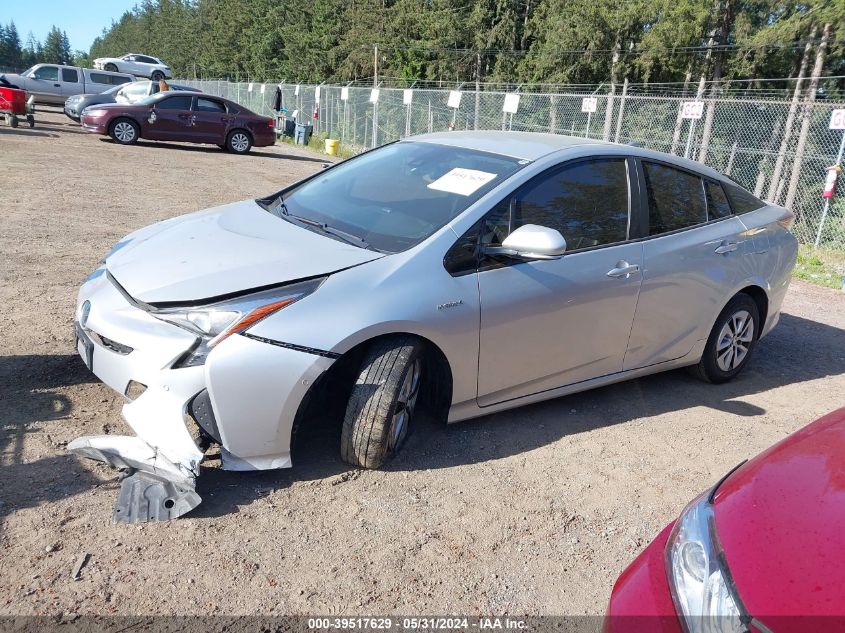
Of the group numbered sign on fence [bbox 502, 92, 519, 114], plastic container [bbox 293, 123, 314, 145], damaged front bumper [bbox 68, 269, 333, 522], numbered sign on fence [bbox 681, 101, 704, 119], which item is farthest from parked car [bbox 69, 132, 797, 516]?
plastic container [bbox 293, 123, 314, 145]

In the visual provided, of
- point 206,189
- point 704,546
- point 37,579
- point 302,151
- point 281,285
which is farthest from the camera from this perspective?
point 302,151

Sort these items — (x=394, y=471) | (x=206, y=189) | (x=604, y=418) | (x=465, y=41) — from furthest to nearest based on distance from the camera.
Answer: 1. (x=465, y=41)
2. (x=206, y=189)
3. (x=604, y=418)
4. (x=394, y=471)

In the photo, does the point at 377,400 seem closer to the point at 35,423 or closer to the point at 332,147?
the point at 35,423

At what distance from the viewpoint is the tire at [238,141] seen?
20234 millimetres

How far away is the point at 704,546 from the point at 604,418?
257cm

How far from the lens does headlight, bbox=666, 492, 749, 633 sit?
5.45 ft

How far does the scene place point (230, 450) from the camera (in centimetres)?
311

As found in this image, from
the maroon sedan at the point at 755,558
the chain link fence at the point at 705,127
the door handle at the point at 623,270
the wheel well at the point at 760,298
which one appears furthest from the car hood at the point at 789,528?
the chain link fence at the point at 705,127

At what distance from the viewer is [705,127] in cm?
1473

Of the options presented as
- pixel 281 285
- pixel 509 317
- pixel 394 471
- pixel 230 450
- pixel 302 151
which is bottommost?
pixel 302 151

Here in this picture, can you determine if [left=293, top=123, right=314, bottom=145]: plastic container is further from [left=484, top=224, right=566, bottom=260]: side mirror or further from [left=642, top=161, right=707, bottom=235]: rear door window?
[left=484, top=224, right=566, bottom=260]: side mirror

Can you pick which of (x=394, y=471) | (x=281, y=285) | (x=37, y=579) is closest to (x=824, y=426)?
(x=394, y=471)

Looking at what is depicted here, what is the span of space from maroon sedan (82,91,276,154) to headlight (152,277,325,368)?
1760cm

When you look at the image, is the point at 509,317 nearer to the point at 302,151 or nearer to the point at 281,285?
the point at 281,285
